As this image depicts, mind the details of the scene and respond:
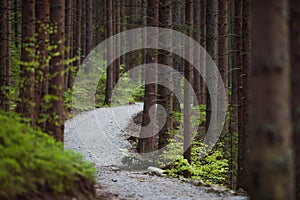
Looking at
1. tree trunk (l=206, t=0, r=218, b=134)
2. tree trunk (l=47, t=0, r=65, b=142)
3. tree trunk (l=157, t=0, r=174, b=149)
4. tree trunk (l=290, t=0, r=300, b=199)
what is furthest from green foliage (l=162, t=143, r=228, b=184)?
tree trunk (l=290, t=0, r=300, b=199)

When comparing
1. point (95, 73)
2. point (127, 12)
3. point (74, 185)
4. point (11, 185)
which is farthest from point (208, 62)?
point (127, 12)

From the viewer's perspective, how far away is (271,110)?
175 inches

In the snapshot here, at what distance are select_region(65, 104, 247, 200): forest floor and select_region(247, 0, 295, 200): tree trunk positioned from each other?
5.31 metres

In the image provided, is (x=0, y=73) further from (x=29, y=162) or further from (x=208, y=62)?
(x=29, y=162)

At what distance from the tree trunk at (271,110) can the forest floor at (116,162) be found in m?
5.31

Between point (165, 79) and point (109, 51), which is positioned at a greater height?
Answer: point (109, 51)

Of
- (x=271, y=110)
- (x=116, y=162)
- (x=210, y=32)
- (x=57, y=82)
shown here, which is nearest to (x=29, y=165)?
(x=57, y=82)

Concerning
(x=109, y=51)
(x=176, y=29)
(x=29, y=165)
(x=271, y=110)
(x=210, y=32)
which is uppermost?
(x=109, y=51)

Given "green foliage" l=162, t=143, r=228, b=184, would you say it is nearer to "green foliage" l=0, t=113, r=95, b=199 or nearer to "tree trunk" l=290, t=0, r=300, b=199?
"green foliage" l=0, t=113, r=95, b=199

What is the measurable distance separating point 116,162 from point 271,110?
13225mm

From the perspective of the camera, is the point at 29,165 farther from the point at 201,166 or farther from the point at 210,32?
the point at 210,32

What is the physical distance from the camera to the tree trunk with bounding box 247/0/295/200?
442 cm

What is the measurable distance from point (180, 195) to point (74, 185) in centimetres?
327

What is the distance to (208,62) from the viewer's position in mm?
18141
